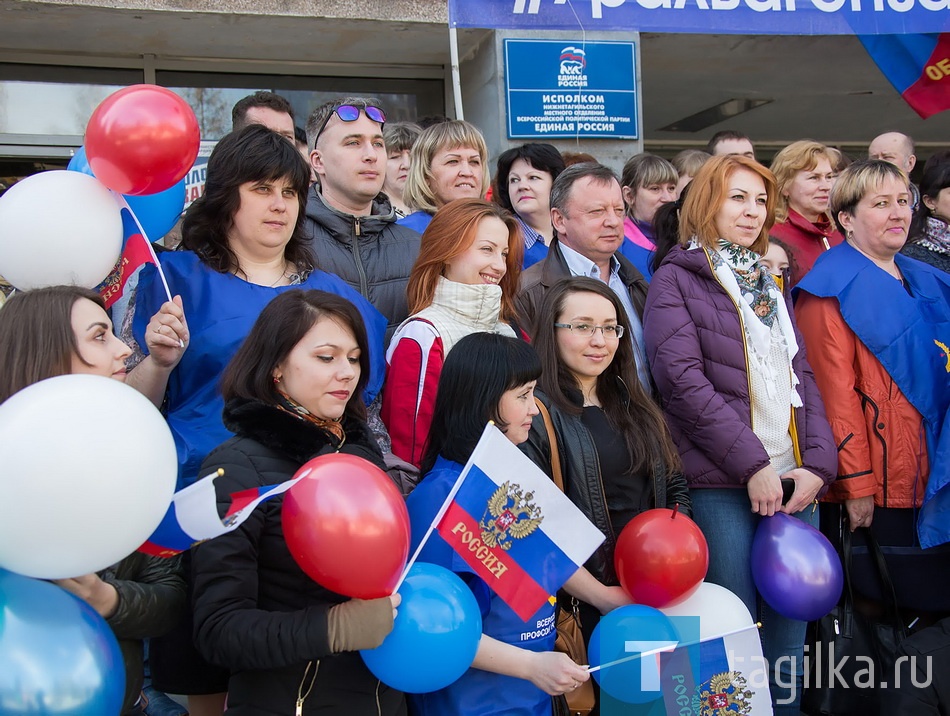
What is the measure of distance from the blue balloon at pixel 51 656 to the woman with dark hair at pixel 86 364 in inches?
5.5

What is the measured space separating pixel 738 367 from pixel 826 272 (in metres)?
0.79

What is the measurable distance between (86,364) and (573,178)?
251 centimetres

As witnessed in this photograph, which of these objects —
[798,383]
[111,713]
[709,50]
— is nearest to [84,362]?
[111,713]

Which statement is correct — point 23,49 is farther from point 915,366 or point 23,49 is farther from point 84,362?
point 915,366

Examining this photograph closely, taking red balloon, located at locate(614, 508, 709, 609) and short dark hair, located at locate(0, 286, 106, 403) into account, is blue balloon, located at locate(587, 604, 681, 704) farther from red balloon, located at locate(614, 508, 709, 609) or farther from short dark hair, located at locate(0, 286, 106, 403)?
short dark hair, located at locate(0, 286, 106, 403)

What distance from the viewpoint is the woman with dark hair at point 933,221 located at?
4543 millimetres

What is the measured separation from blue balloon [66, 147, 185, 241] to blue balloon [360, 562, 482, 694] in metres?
1.39

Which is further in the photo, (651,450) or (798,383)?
(798,383)

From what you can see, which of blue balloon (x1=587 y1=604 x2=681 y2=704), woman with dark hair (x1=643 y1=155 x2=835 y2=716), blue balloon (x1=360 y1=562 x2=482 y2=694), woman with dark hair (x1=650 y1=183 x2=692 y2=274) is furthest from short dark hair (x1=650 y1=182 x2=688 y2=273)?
blue balloon (x1=360 y1=562 x2=482 y2=694)

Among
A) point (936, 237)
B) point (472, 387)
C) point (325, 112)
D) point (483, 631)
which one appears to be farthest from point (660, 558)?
point (936, 237)

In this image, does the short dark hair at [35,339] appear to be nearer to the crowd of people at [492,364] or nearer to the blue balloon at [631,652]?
the crowd of people at [492,364]

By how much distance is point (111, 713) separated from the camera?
6.23 feet

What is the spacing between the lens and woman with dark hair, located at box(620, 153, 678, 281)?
5.19 meters

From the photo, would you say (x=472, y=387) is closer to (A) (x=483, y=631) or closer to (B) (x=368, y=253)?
(A) (x=483, y=631)
